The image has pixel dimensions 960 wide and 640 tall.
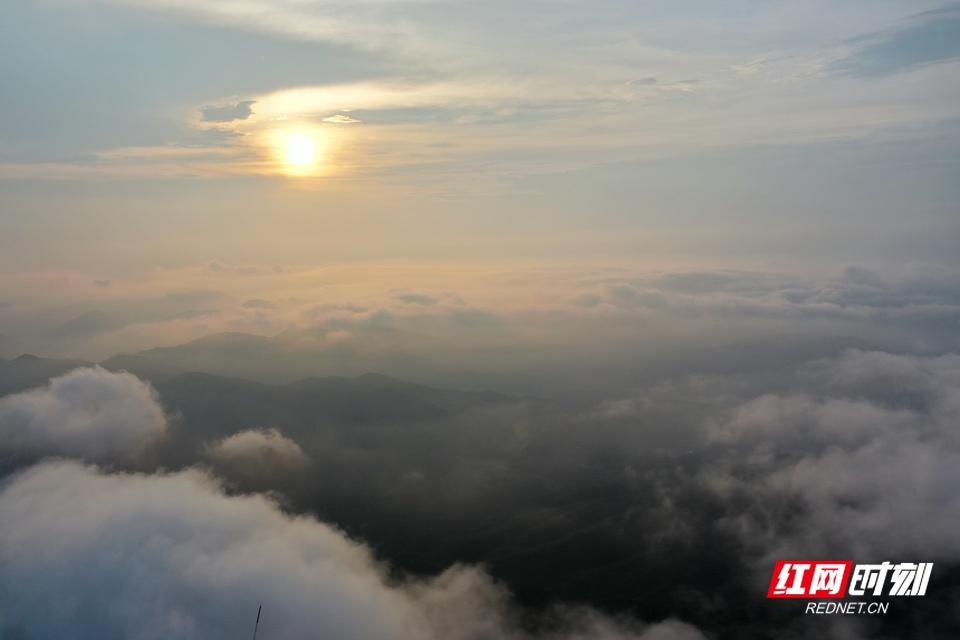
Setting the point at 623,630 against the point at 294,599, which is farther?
the point at 623,630

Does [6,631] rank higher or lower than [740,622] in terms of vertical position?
lower

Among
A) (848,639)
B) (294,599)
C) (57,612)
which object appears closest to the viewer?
(57,612)

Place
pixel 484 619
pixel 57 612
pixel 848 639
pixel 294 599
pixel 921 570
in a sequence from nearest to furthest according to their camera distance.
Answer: pixel 921 570 < pixel 57 612 < pixel 294 599 < pixel 848 639 < pixel 484 619

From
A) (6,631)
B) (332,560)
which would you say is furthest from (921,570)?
(6,631)

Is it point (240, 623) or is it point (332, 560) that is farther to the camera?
point (332, 560)

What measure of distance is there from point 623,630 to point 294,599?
10296cm

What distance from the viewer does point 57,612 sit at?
147 meters

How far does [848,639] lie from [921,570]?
460 ft

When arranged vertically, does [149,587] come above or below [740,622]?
below

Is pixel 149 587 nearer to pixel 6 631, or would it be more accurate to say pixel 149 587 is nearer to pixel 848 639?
pixel 6 631

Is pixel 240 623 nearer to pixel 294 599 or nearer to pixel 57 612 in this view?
pixel 294 599

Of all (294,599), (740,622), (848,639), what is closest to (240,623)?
(294,599)

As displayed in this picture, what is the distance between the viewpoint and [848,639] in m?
182

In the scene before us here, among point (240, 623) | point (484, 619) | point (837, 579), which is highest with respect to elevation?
point (837, 579)
